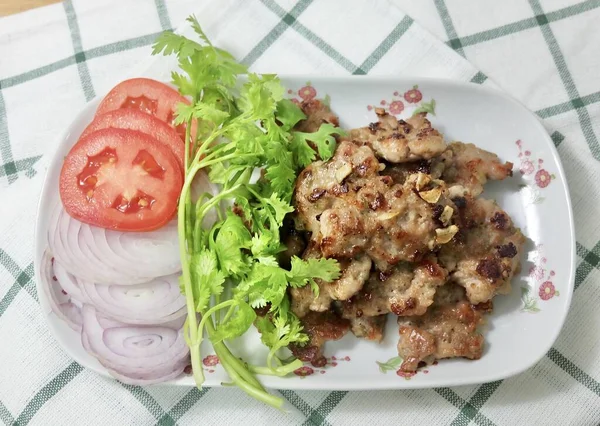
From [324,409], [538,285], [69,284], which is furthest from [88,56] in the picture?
[538,285]

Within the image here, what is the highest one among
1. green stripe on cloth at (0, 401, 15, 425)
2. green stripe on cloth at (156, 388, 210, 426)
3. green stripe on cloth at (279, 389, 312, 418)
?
green stripe on cloth at (279, 389, 312, 418)

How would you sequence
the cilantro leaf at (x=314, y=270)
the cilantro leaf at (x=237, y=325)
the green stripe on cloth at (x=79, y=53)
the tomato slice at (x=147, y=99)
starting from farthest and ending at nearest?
the green stripe on cloth at (x=79, y=53)
the tomato slice at (x=147, y=99)
the cilantro leaf at (x=237, y=325)
the cilantro leaf at (x=314, y=270)

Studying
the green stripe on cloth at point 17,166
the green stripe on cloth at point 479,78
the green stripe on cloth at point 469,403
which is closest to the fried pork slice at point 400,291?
the green stripe on cloth at point 469,403

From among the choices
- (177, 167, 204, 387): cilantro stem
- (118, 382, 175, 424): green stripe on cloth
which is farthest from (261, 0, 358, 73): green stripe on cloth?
(118, 382, 175, 424): green stripe on cloth

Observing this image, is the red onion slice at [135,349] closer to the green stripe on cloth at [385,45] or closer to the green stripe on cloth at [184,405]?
the green stripe on cloth at [184,405]

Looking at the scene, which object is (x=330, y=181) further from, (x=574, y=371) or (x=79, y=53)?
(x=79, y=53)

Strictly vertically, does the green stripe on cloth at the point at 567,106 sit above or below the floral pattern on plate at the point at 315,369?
above

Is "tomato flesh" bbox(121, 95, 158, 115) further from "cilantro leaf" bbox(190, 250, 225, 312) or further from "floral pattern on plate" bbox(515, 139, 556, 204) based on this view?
"floral pattern on plate" bbox(515, 139, 556, 204)
